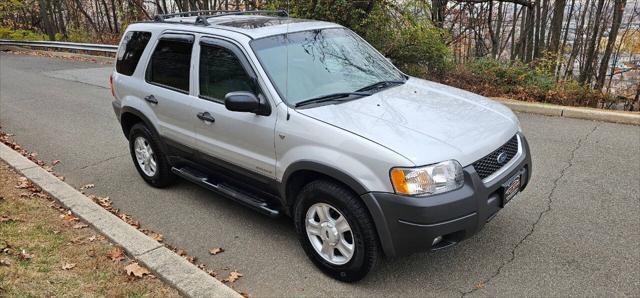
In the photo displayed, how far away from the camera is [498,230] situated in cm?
430

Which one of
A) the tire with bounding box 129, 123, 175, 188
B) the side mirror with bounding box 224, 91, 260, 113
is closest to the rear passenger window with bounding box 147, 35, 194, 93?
the tire with bounding box 129, 123, 175, 188

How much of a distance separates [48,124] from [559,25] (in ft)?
45.3

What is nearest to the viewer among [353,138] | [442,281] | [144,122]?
[353,138]

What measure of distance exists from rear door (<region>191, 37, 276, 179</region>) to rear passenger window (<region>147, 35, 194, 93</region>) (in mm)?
228

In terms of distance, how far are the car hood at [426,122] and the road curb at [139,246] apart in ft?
4.65

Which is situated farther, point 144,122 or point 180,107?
point 144,122

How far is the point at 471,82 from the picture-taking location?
947 centimetres

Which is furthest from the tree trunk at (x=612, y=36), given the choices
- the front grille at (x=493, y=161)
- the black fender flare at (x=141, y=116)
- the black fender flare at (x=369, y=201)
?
the black fender flare at (x=369, y=201)

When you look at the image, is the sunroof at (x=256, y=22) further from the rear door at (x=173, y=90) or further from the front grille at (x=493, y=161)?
the front grille at (x=493, y=161)

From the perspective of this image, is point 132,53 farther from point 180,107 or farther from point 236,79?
point 236,79

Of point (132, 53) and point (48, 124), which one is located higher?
point (132, 53)

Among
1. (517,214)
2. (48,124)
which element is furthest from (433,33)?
(48,124)

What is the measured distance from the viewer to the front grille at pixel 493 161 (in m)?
3.36

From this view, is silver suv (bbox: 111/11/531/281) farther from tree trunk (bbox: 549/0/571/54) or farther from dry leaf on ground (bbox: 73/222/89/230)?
tree trunk (bbox: 549/0/571/54)
